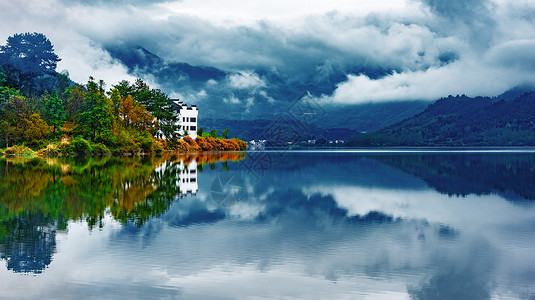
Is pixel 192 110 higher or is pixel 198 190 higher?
pixel 192 110

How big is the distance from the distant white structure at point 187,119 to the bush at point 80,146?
25792 millimetres

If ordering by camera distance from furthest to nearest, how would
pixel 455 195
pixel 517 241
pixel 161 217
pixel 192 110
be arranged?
pixel 192 110 < pixel 455 195 < pixel 161 217 < pixel 517 241

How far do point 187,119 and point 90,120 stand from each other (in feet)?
87.4

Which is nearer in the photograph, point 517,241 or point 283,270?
point 283,270

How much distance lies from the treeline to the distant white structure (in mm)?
4213

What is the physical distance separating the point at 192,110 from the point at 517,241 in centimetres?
7760

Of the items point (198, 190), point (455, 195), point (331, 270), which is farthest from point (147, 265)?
point (455, 195)

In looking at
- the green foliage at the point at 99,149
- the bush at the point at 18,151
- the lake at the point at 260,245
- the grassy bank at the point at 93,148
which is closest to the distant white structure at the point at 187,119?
the grassy bank at the point at 93,148

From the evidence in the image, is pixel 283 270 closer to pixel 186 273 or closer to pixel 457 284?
pixel 186 273

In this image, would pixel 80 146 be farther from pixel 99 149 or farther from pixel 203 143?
pixel 203 143

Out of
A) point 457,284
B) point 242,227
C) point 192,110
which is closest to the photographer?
point 457,284

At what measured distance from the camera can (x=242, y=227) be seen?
42.8 feet

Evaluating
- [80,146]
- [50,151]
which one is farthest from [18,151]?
[80,146]

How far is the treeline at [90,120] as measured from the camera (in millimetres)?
58594
